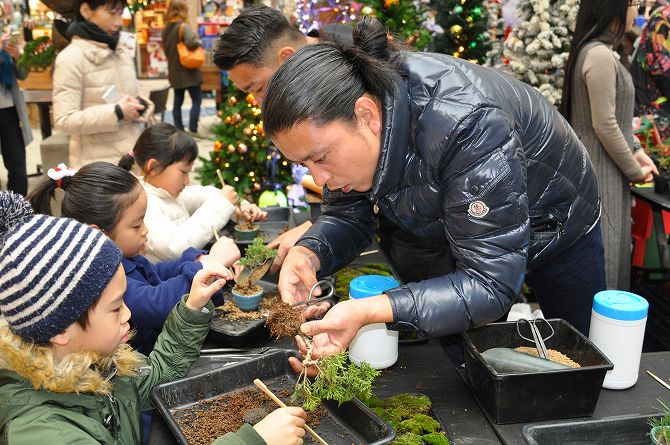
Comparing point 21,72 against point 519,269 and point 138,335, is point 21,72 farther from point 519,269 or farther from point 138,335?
point 519,269

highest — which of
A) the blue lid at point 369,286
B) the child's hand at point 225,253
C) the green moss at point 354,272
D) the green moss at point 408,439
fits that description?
the blue lid at point 369,286

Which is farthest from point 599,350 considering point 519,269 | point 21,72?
point 21,72

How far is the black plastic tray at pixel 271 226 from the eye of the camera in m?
2.62

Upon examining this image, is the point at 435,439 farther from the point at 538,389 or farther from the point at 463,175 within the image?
the point at 463,175

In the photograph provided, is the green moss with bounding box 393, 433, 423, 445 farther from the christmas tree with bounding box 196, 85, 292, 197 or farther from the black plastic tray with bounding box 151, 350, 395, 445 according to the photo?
the christmas tree with bounding box 196, 85, 292, 197

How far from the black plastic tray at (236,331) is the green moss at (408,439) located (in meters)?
0.58

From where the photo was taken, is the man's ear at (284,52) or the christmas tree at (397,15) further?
the christmas tree at (397,15)

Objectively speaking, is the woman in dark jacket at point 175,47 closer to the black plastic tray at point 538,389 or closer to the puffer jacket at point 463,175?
the puffer jacket at point 463,175

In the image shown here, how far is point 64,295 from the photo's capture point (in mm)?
1246

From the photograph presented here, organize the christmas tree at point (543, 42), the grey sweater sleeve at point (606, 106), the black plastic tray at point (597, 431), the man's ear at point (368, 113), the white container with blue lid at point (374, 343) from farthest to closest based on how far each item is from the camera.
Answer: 1. the christmas tree at point (543, 42)
2. the grey sweater sleeve at point (606, 106)
3. the white container with blue lid at point (374, 343)
4. the man's ear at point (368, 113)
5. the black plastic tray at point (597, 431)

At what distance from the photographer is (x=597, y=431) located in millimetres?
1289

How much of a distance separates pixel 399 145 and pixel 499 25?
4381 millimetres

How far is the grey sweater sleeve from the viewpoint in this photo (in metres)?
2.97

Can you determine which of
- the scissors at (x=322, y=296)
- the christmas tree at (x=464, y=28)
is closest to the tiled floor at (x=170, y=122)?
the christmas tree at (x=464, y=28)
